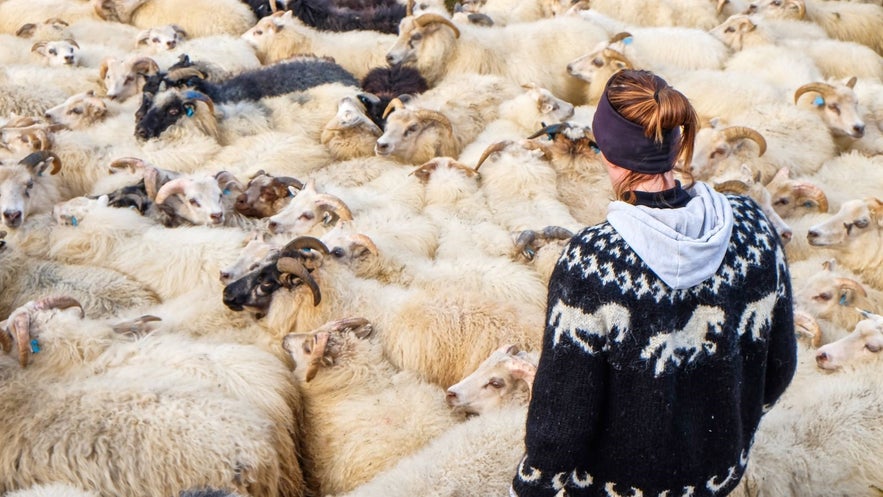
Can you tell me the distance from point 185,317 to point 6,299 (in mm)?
1317

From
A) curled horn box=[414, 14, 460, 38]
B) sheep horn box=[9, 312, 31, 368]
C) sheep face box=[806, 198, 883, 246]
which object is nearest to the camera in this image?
sheep horn box=[9, 312, 31, 368]

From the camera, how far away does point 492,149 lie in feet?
23.1

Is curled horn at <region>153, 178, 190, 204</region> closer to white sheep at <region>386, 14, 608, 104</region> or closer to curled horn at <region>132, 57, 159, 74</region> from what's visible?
curled horn at <region>132, 57, 159, 74</region>

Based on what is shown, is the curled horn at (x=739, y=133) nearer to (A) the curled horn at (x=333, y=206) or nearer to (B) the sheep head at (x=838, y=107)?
(B) the sheep head at (x=838, y=107)

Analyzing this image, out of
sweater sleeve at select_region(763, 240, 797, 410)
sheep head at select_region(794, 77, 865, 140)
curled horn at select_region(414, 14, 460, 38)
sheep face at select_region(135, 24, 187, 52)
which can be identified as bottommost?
sheep head at select_region(794, 77, 865, 140)

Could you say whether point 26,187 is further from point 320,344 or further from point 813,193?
point 813,193

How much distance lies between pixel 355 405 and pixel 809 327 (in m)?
2.88

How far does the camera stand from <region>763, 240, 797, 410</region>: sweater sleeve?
242 cm

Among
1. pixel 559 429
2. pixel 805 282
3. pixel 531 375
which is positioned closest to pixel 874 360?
pixel 805 282

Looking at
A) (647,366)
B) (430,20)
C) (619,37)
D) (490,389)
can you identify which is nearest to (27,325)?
(490,389)

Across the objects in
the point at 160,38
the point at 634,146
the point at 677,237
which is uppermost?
the point at 634,146

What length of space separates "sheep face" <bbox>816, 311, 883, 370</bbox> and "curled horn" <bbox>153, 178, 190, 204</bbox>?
472 centimetres

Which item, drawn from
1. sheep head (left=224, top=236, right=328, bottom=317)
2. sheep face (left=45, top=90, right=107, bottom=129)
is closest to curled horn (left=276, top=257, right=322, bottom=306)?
sheep head (left=224, top=236, right=328, bottom=317)

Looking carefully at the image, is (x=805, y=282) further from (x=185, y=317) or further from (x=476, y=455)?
(x=185, y=317)
